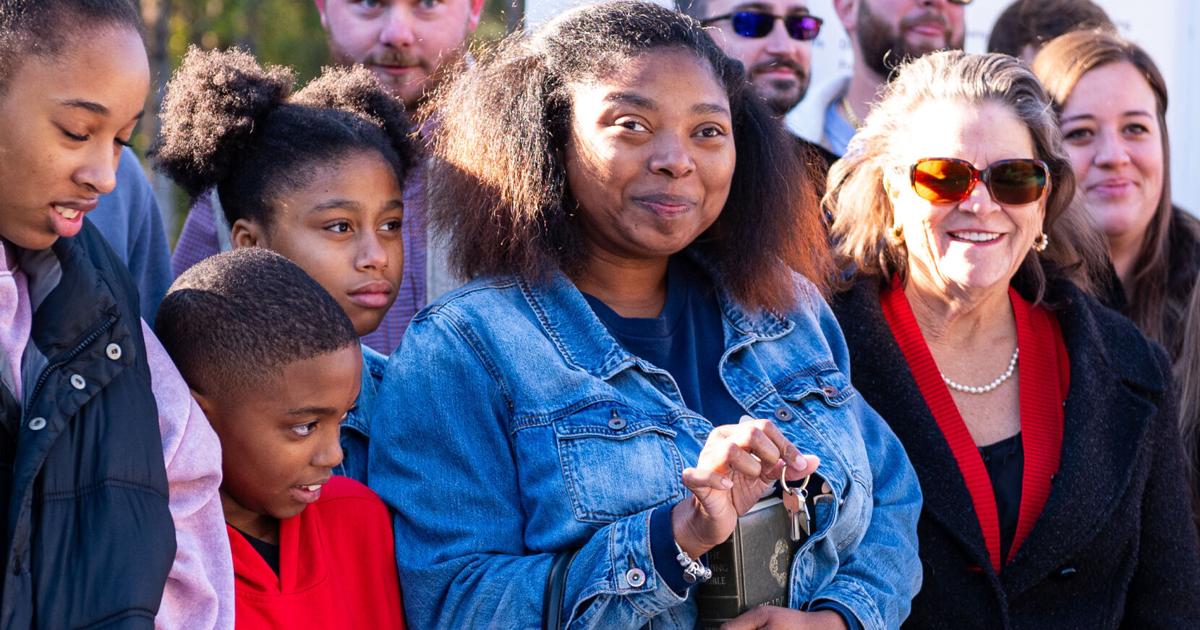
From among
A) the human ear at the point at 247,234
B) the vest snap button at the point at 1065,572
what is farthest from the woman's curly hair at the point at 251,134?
the vest snap button at the point at 1065,572

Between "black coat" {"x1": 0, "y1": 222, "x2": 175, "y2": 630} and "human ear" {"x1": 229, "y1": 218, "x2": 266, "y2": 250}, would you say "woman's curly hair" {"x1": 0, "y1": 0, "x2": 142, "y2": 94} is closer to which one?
"black coat" {"x1": 0, "y1": 222, "x2": 175, "y2": 630}

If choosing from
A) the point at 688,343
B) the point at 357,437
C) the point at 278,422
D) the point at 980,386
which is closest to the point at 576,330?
the point at 688,343

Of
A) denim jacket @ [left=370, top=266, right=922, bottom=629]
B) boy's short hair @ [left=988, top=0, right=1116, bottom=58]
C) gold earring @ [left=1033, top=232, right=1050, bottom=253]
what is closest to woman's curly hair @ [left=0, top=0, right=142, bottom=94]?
denim jacket @ [left=370, top=266, right=922, bottom=629]

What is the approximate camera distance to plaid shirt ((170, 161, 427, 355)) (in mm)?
3359

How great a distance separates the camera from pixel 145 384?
87.3 inches

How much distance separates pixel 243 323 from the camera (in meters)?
2.49

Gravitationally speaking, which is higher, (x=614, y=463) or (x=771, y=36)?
(x=771, y=36)

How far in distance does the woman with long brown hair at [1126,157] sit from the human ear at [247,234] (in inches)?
101

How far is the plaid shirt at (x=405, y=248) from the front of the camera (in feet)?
11.0

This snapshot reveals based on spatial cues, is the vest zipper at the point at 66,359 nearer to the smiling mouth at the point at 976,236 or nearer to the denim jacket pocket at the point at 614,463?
the denim jacket pocket at the point at 614,463

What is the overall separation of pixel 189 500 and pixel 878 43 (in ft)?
10.9

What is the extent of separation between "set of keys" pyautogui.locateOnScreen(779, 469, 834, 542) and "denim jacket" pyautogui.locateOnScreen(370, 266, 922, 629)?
0.02 meters

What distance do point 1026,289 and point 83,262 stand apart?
7.82ft

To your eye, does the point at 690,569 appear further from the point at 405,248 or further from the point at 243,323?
the point at 405,248
